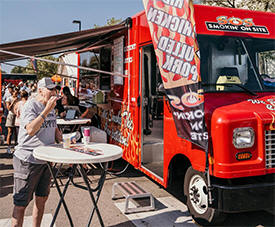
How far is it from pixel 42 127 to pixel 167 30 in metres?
1.92

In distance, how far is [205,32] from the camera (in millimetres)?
4242

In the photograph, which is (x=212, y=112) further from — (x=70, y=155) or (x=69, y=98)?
(x=69, y=98)

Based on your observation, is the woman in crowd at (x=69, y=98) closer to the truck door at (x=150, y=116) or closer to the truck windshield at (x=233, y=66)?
the truck door at (x=150, y=116)

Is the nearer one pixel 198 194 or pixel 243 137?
pixel 243 137

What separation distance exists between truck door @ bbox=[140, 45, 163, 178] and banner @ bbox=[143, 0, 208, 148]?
128cm

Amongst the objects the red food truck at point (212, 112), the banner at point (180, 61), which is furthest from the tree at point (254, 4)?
the banner at point (180, 61)

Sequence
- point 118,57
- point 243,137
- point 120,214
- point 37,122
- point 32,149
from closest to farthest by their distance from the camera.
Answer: point 37,122 → point 32,149 → point 243,137 → point 120,214 → point 118,57

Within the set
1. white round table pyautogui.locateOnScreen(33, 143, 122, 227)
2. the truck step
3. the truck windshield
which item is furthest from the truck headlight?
the truck step

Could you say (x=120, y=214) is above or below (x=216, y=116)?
below

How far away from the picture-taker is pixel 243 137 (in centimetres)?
339

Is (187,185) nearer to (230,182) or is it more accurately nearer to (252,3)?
(230,182)

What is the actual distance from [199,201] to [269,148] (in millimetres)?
1089

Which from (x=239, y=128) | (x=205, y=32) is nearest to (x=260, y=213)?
(x=239, y=128)

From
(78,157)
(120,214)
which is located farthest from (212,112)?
(120,214)
